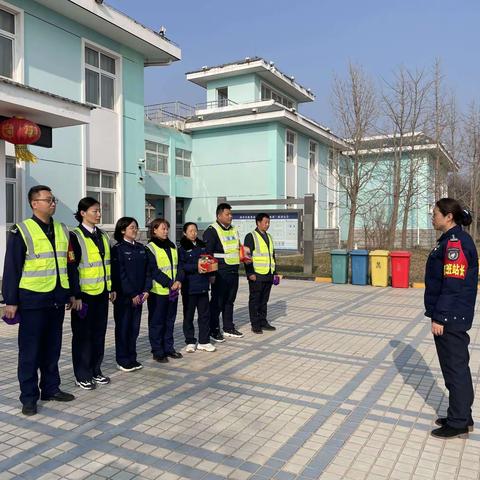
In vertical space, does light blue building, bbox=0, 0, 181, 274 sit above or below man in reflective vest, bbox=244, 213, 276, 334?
above

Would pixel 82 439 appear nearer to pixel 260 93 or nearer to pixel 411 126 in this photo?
pixel 411 126

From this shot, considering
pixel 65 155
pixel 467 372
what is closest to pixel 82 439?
pixel 467 372

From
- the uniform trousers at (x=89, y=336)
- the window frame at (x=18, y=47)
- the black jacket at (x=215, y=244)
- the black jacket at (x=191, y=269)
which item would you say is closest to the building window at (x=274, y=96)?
the window frame at (x=18, y=47)

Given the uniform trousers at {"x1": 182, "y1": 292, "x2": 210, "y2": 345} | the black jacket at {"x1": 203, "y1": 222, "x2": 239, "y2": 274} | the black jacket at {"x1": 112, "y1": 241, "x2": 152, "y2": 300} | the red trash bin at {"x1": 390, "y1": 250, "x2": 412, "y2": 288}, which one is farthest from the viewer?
the red trash bin at {"x1": 390, "y1": 250, "x2": 412, "y2": 288}

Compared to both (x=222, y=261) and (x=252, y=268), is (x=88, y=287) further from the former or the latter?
(x=252, y=268)

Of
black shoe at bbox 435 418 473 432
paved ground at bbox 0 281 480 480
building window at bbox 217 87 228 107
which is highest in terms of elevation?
building window at bbox 217 87 228 107

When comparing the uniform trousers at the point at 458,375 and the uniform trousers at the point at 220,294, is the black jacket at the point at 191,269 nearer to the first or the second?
the uniform trousers at the point at 220,294

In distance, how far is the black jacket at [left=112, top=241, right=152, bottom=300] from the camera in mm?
5098

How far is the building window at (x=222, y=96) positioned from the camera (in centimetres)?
2547

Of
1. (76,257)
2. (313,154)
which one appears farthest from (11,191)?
(313,154)

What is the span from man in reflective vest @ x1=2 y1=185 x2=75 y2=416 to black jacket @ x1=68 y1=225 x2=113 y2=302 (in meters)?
0.10

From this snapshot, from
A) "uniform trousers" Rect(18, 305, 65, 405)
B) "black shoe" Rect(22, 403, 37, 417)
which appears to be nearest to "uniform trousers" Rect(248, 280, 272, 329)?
"uniform trousers" Rect(18, 305, 65, 405)

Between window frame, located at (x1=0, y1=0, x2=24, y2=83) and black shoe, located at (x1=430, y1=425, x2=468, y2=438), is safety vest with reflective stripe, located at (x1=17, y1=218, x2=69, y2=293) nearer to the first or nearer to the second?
black shoe, located at (x1=430, y1=425, x2=468, y2=438)

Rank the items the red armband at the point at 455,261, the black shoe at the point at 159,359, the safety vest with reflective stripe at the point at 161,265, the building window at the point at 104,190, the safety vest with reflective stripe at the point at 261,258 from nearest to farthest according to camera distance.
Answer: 1. the red armband at the point at 455,261
2. the safety vest with reflective stripe at the point at 161,265
3. the black shoe at the point at 159,359
4. the safety vest with reflective stripe at the point at 261,258
5. the building window at the point at 104,190
